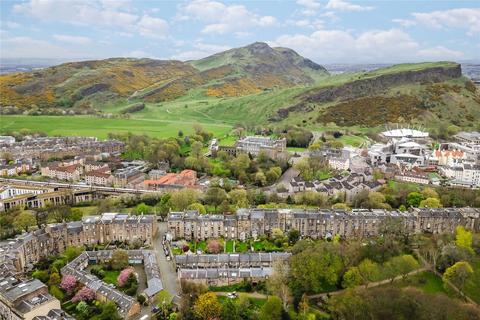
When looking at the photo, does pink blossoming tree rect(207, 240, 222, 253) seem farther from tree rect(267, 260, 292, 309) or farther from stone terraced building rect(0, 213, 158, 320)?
tree rect(267, 260, 292, 309)

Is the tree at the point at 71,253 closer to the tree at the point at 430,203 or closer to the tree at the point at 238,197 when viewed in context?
the tree at the point at 238,197

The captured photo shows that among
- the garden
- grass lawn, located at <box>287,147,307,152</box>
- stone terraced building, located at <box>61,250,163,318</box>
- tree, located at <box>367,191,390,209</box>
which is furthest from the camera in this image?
grass lawn, located at <box>287,147,307,152</box>

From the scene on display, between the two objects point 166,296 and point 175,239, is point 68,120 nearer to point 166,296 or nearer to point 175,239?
point 175,239

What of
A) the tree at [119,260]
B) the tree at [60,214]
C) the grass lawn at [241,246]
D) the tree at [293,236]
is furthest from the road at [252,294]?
the tree at [60,214]

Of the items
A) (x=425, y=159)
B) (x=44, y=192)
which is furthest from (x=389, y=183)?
(x=44, y=192)

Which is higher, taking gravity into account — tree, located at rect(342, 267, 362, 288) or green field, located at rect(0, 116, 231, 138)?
green field, located at rect(0, 116, 231, 138)

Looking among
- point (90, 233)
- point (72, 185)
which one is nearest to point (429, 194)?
point (90, 233)

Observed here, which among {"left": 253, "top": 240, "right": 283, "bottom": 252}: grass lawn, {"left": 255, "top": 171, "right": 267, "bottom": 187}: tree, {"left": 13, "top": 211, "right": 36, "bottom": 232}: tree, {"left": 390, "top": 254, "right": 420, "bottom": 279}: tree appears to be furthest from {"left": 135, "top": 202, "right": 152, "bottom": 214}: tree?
{"left": 390, "top": 254, "right": 420, "bottom": 279}: tree
